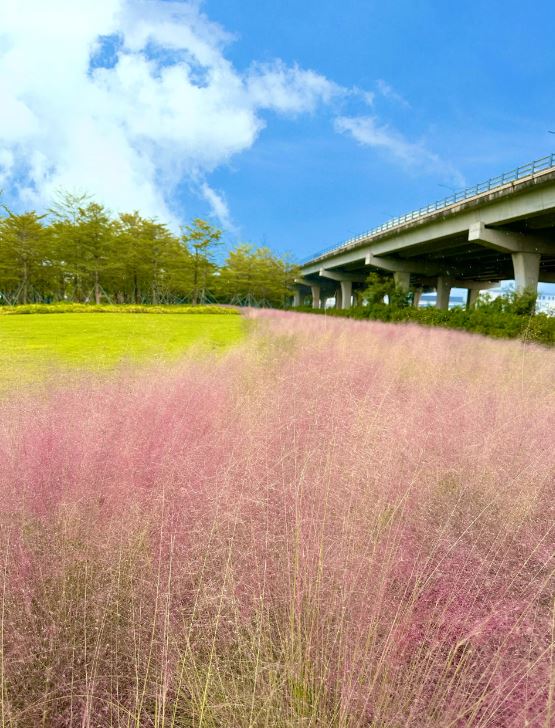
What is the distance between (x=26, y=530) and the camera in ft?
5.89

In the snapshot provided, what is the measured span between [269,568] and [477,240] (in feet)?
75.4

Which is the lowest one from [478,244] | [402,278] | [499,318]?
[499,318]

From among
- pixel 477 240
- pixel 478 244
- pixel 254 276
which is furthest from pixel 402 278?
pixel 254 276

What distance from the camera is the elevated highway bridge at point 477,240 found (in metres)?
17.4

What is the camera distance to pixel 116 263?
120 feet

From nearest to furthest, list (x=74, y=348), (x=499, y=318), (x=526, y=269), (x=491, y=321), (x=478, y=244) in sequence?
(x=74, y=348)
(x=499, y=318)
(x=491, y=321)
(x=526, y=269)
(x=478, y=244)

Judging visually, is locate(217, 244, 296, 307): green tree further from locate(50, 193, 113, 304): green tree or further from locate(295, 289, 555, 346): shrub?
locate(295, 289, 555, 346): shrub

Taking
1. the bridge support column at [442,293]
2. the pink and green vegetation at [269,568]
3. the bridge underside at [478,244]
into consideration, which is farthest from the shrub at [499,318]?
the bridge support column at [442,293]

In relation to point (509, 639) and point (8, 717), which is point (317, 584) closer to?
point (509, 639)

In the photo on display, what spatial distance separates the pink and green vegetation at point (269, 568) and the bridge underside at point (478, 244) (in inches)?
731

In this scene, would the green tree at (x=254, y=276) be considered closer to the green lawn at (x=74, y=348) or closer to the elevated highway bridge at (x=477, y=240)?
the elevated highway bridge at (x=477, y=240)

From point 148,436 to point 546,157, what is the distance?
69.0 feet

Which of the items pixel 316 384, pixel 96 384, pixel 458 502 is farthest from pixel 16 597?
pixel 316 384

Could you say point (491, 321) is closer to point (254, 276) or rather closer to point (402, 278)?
point (402, 278)
